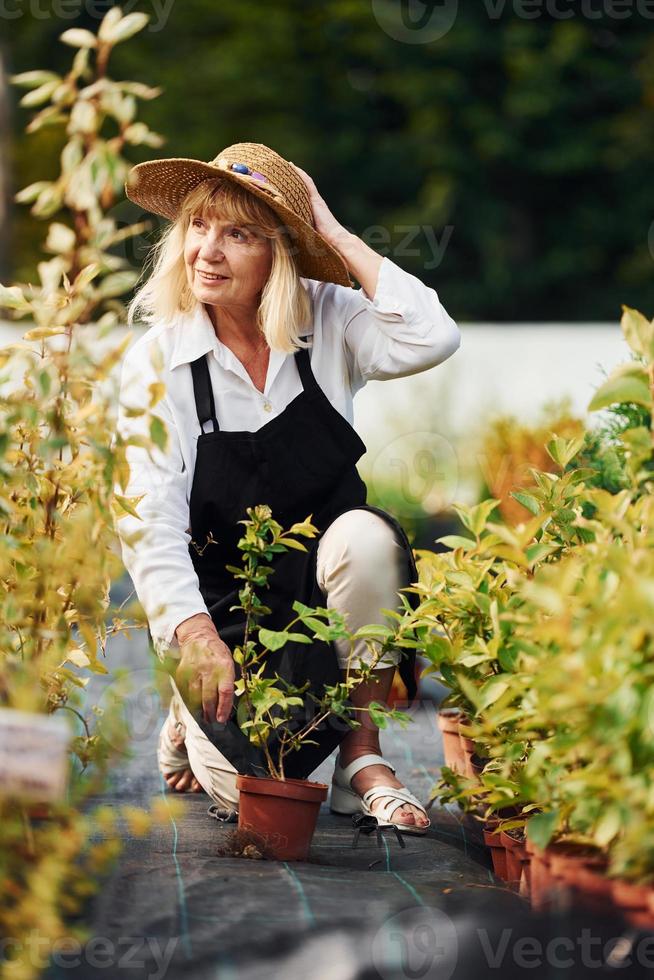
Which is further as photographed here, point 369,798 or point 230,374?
point 230,374

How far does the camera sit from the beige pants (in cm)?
259

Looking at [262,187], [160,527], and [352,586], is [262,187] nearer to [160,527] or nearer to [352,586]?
[160,527]

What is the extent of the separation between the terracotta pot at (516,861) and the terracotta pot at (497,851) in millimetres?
21

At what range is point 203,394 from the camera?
2711 millimetres

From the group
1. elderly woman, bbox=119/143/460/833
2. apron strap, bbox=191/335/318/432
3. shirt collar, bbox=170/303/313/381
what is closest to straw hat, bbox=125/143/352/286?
elderly woman, bbox=119/143/460/833

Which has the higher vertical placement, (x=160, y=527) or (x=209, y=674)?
(x=160, y=527)

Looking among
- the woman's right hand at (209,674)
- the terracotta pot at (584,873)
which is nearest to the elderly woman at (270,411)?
the woman's right hand at (209,674)

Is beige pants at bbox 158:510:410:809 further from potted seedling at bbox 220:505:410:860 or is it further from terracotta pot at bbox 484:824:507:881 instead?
terracotta pot at bbox 484:824:507:881

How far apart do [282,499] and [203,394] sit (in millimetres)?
279

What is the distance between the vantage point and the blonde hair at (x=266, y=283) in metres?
2.73

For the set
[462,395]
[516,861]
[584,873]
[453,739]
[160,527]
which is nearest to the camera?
[584,873]

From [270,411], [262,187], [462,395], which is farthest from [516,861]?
[462,395]

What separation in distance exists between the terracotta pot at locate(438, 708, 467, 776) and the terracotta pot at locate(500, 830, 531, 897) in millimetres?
573

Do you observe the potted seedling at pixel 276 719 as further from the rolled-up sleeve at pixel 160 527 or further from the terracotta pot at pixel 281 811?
the rolled-up sleeve at pixel 160 527
